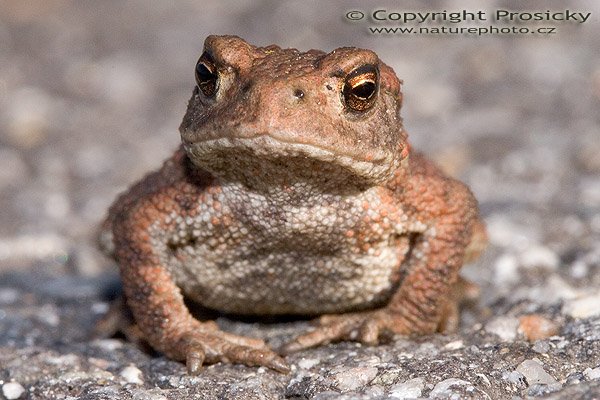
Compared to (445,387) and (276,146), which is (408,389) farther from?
(276,146)

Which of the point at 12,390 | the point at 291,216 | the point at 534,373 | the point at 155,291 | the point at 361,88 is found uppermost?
the point at 361,88

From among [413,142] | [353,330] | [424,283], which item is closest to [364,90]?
[424,283]

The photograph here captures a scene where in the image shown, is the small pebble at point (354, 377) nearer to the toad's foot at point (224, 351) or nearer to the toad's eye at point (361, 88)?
the toad's foot at point (224, 351)

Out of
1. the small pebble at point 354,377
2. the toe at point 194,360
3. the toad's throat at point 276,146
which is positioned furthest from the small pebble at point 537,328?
the toe at point 194,360

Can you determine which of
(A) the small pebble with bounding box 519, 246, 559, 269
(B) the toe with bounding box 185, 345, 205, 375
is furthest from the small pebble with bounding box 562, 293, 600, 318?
(B) the toe with bounding box 185, 345, 205, 375

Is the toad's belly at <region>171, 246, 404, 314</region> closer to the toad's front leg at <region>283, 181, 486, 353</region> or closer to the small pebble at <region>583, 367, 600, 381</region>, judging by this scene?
the toad's front leg at <region>283, 181, 486, 353</region>
